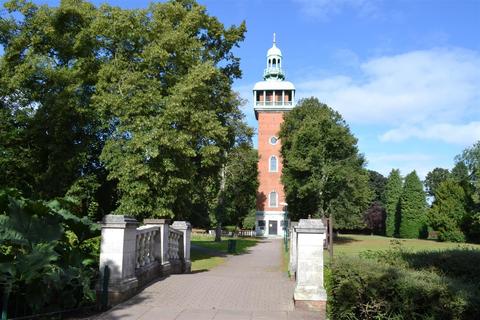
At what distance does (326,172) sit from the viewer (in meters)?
45.5

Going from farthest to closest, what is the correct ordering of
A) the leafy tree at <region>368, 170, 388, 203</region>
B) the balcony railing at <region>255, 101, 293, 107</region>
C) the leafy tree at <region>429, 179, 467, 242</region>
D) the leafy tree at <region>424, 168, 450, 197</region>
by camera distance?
the leafy tree at <region>424, 168, 450, 197</region> → the leafy tree at <region>368, 170, 388, 203</region> → the balcony railing at <region>255, 101, 293, 107</region> → the leafy tree at <region>429, 179, 467, 242</region>

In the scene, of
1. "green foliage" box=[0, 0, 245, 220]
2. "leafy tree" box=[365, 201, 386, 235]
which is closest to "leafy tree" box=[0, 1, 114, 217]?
"green foliage" box=[0, 0, 245, 220]

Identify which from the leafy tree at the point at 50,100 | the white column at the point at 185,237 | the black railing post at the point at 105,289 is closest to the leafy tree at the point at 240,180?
the leafy tree at the point at 50,100

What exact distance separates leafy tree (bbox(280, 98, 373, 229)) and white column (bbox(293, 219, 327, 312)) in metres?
36.5

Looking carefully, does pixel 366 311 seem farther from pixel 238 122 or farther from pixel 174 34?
pixel 238 122

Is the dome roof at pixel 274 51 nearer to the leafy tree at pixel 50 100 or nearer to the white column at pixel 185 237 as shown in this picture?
the leafy tree at pixel 50 100

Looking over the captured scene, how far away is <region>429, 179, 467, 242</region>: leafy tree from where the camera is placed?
57487mm

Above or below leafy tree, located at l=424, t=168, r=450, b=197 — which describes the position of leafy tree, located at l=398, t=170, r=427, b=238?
below

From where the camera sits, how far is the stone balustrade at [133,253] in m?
8.94

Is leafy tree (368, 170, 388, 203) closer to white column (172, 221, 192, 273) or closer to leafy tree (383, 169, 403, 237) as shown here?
leafy tree (383, 169, 403, 237)

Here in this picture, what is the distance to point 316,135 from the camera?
46.1 m

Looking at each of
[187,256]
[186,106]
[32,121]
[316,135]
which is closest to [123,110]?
[186,106]

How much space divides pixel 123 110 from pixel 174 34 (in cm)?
405

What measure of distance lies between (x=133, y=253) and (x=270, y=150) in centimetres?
6227
